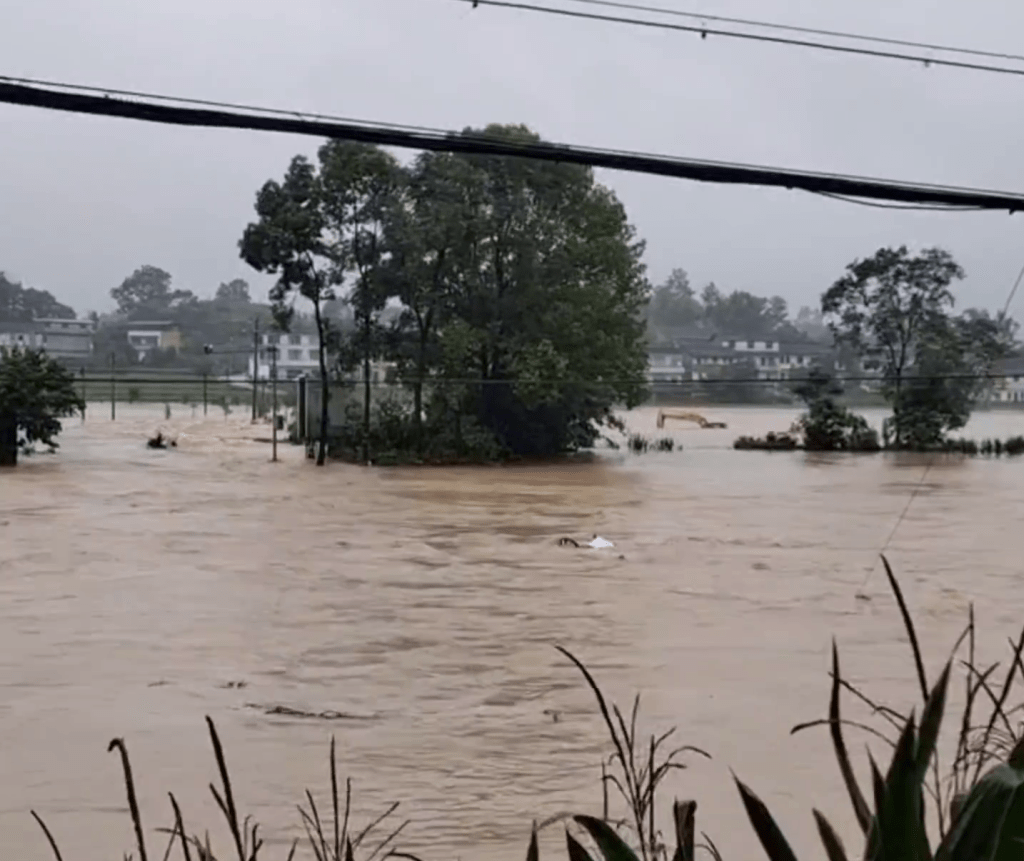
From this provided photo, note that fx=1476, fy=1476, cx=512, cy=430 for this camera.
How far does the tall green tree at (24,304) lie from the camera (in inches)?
898

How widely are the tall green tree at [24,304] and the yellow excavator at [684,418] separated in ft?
43.8

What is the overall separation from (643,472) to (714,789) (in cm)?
1754

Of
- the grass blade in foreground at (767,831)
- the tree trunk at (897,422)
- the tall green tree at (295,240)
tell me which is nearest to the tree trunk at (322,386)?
the tall green tree at (295,240)

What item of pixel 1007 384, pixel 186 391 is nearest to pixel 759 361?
pixel 1007 384

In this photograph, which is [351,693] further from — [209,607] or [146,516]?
[146,516]

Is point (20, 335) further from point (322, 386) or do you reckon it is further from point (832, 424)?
point (832, 424)

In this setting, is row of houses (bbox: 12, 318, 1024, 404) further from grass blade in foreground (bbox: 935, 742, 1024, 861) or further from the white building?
grass blade in foreground (bbox: 935, 742, 1024, 861)

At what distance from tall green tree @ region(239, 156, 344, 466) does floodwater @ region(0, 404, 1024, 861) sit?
4975 mm

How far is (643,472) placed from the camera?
2278 centimetres

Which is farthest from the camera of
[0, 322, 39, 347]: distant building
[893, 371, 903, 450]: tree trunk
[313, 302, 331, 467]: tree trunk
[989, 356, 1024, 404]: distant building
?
[893, 371, 903, 450]: tree trunk

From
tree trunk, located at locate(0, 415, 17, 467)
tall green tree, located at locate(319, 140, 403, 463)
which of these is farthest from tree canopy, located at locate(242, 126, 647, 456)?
tree trunk, located at locate(0, 415, 17, 467)

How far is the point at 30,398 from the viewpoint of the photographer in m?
22.5

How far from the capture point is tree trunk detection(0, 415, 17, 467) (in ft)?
71.9

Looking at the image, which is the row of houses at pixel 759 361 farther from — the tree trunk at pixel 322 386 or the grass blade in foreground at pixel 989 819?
the grass blade in foreground at pixel 989 819
